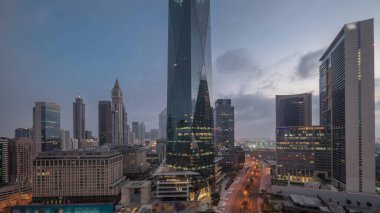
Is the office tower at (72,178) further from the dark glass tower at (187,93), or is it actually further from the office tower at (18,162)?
the office tower at (18,162)

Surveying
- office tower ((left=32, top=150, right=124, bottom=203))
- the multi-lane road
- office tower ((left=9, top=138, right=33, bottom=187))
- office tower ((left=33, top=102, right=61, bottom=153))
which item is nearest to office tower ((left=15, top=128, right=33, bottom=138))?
office tower ((left=33, top=102, right=61, bottom=153))

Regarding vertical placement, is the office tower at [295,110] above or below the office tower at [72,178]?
above

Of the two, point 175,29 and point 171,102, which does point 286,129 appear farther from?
point 175,29

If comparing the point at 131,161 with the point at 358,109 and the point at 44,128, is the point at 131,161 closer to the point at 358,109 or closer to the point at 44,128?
the point at 44,128

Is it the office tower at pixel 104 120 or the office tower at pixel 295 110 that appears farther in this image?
the office tower at pixel 104 120

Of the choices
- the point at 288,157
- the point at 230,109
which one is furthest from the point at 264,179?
the point at 230,109

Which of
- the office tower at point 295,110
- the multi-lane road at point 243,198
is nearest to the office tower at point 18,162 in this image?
the multi-lane road at point 243,198

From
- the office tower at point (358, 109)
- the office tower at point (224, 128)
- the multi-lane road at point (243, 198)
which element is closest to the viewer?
the multi-lane road at point (243, 198)
